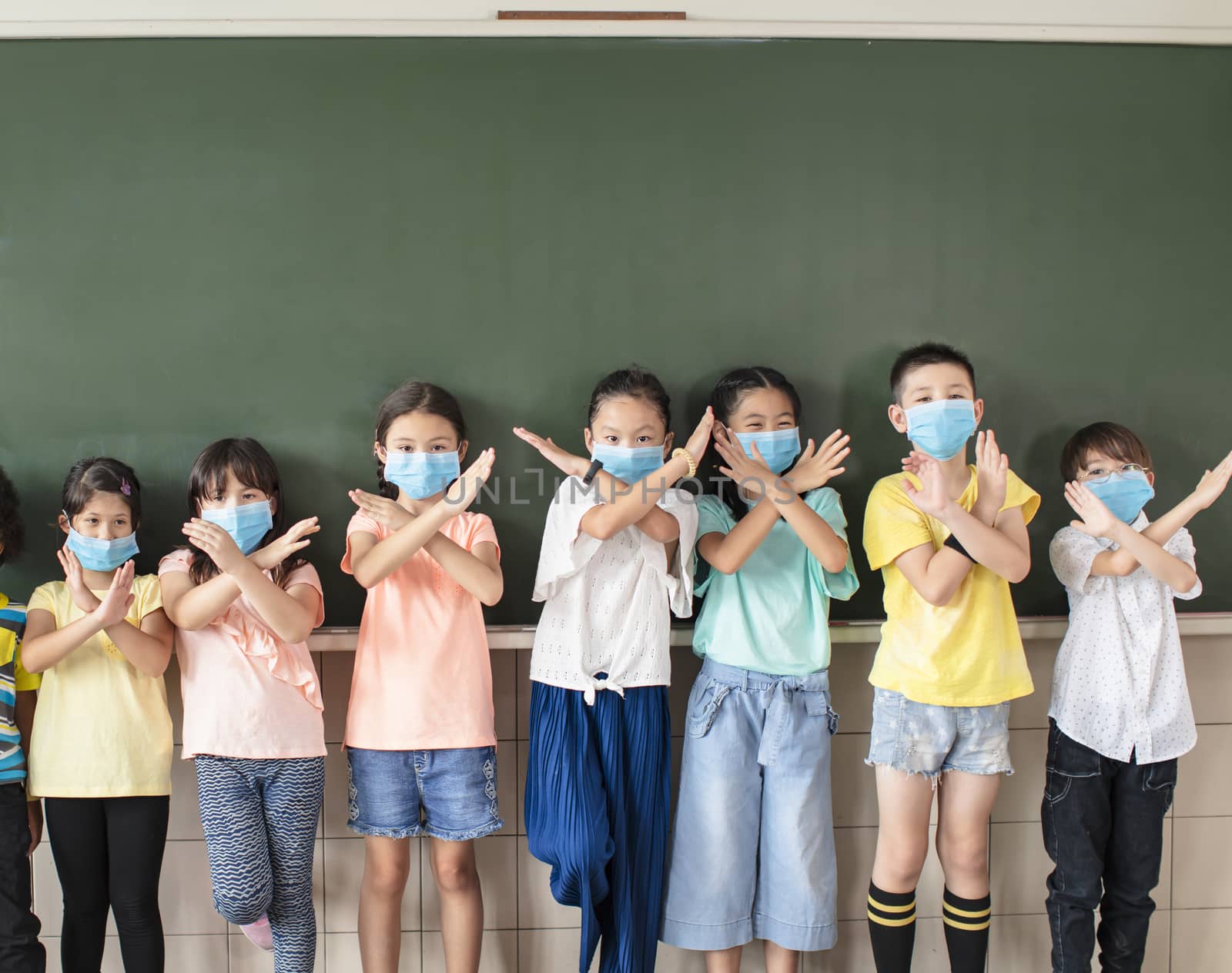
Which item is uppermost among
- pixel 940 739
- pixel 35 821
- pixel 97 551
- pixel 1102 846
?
pixel 97 551

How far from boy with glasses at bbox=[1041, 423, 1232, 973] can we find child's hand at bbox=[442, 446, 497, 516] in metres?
1.29

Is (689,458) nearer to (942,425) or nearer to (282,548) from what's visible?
(942,425)

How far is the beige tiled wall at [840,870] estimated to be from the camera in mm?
2045

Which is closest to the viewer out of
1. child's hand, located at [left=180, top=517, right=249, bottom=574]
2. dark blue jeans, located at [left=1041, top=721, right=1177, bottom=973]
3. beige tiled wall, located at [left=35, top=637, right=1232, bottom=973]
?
child's hand, located at [left=180, top=517, right=249, bottom=574]

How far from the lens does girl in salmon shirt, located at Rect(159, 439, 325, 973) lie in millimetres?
1740

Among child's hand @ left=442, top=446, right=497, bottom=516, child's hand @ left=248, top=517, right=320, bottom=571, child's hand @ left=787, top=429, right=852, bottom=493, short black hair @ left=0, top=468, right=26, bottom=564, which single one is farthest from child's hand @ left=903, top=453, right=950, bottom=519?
short black hair @ left=0, top=468, right=26, bottom=564

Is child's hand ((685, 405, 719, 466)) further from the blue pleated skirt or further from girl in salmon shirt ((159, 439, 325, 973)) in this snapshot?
girl in salmon shirt ((159, 439, 325, 973))

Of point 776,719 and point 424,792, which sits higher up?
point 776,719

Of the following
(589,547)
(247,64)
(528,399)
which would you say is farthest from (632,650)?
(247,64)

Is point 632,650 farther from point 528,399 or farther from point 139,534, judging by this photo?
point 139,534

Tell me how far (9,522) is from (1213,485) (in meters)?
2.64

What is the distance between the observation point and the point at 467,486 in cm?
168

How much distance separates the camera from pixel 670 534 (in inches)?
70.5

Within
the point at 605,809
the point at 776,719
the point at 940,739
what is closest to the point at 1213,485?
the point at 940,739
